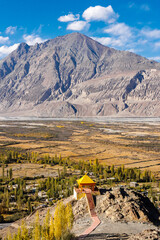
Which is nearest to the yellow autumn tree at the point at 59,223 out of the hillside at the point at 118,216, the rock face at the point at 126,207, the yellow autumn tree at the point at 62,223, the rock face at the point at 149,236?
the yellow autumn tree at the point at 62,223

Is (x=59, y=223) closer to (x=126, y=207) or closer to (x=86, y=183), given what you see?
(x=126, y=207)

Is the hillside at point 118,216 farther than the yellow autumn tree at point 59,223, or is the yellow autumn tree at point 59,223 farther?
the hillside at point 118,216

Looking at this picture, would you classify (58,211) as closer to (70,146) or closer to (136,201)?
(136,201)

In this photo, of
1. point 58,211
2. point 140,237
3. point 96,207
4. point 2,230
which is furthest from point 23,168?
point 140,237

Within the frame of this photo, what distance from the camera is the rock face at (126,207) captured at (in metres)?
22.3

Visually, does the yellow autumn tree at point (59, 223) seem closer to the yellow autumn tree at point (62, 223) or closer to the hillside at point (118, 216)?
the yellow autumn tree at point (62, 223)

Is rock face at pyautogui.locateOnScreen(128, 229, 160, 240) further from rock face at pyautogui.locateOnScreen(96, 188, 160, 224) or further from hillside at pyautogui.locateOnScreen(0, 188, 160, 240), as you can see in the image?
rock face at pyautogui.locateOnScreen(96, 188, 160, 224)

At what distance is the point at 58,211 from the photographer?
19.0m

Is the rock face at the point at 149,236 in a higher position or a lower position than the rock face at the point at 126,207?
higher

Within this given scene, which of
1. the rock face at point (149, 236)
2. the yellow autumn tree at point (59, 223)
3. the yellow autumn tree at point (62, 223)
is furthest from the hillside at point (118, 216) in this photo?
the rock face at point (149, 236)

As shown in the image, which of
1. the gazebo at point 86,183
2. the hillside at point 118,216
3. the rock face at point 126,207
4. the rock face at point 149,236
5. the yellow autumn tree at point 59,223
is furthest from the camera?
the gazebo at point 86,183

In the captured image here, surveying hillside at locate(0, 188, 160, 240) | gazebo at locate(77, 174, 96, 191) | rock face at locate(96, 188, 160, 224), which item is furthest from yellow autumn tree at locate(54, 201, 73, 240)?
gazebo at locate(77, 174, 96, 191)

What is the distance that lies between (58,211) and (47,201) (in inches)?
676

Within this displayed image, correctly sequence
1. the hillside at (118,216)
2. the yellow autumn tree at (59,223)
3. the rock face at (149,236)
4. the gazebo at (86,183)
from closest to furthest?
the rock face at (149,236), the yellow autumn tree at (59,223), the hillside at (118,216), the gazebo at (86,183)
